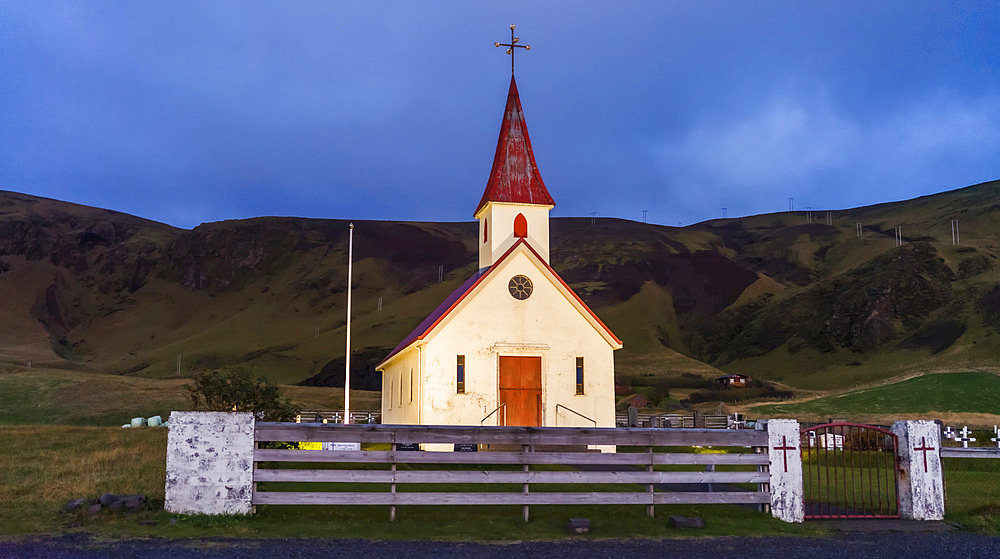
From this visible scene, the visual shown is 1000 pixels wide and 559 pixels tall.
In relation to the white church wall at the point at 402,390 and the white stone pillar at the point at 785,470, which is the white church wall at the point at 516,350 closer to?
the white church wall at the point at 402,390

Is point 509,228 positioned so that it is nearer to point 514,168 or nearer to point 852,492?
point 514,168

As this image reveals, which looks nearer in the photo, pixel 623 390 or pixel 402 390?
pixel 402 390

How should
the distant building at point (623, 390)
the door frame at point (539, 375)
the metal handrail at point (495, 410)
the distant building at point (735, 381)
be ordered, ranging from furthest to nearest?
1. the distant building at point (735, 381)
2. the distant building at point (623, 390)
3. the door frame at point (539, 375)
4. the metal handrail at point (495, 410)

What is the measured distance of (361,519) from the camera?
44.7ft

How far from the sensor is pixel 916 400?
53.2 meters

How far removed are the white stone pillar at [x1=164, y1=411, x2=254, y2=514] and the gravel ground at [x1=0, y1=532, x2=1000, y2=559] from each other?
5.25ft

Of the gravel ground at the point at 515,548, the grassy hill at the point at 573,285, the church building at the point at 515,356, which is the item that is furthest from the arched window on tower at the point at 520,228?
the grassy hill at the point at 573,285

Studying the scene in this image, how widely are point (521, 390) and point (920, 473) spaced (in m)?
15.1

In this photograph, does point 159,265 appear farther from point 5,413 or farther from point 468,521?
point 468,521

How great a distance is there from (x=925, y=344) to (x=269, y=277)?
445ft

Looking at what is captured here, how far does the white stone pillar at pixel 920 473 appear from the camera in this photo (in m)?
14.8

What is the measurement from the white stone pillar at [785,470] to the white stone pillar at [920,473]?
1.92 m

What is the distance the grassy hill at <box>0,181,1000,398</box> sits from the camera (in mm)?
114500

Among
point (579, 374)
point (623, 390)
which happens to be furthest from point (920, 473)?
point (623, 390)
